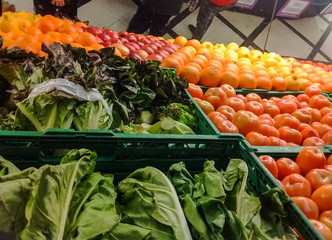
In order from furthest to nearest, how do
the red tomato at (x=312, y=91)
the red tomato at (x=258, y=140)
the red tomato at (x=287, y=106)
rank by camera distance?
the red tomato at (x=312, y=91)
the red tomato at (x=287, y=106)
the red tomato at (x=258, y=140)

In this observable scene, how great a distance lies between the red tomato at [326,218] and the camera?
1.40 m

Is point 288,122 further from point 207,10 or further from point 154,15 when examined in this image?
point 154,15

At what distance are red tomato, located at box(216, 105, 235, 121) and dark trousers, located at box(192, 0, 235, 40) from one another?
3035mm

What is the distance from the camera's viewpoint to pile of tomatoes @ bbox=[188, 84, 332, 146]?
2.13 metres

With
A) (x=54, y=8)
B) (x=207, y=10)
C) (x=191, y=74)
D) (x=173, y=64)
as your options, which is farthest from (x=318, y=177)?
(x=54, y=8)

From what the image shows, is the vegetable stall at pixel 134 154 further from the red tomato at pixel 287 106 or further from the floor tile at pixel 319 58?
the floor tile at pixel 319 58

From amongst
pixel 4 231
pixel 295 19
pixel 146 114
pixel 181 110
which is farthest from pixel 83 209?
pixel 295 19

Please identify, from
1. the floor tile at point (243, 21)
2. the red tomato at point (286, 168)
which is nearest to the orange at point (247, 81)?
the red tomato at point (286, 168)

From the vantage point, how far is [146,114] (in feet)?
6.27

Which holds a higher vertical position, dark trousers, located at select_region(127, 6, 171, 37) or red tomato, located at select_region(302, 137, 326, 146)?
red tomato, located at select_region(302, 137, 326, 146)

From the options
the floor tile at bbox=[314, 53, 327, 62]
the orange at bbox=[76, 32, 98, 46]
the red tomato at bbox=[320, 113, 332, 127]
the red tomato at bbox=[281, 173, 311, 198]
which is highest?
the floor tile at bbox=[314, 53, 327, 62]

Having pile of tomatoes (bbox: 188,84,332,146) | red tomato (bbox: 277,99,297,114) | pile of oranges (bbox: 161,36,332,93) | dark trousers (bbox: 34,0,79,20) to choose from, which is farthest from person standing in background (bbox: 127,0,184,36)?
red tomato (bbox: 277,99,297,114)

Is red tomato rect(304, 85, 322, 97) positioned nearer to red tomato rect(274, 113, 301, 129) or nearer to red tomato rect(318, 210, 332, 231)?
red tomato rect(274, 113, 301, 129)

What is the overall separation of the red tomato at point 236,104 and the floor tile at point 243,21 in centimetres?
375
